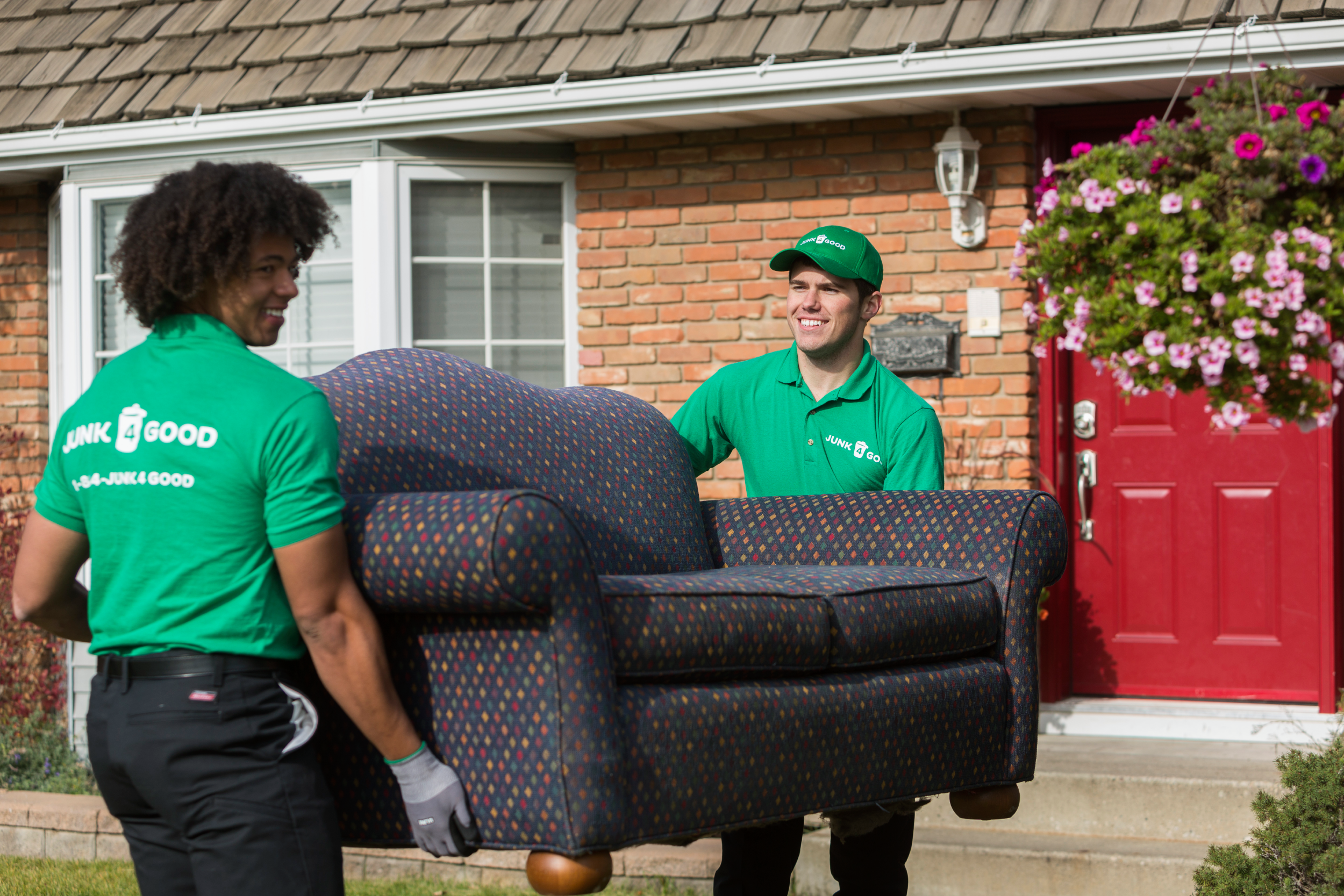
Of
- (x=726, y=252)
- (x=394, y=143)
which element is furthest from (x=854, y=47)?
(x=394, y=143)

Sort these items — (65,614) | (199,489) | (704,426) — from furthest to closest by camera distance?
(704,426) < (65,614) < (199,489)

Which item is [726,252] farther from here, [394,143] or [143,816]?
[143,816]

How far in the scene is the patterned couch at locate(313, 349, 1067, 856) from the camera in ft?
7.93

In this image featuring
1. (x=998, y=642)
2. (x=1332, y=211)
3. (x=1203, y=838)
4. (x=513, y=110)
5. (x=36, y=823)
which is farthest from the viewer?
(x=513, y=110)

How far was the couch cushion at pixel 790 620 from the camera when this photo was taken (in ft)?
8.51

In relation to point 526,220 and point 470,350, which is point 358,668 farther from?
point 526,220

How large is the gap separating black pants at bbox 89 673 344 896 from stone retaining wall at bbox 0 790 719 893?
234 centimetres

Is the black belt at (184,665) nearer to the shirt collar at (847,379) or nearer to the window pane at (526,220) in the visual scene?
the shirt collar at (847,379)

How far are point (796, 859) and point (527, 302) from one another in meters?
3.43

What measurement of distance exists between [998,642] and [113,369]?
199 cm

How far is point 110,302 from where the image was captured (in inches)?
266

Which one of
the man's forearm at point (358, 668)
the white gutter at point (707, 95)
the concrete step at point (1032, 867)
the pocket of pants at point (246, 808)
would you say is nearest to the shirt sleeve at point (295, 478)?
the man's forearm at point (358, 668)

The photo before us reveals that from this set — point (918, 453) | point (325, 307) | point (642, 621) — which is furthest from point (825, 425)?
point (325, 307)

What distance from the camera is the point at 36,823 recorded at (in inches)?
203
